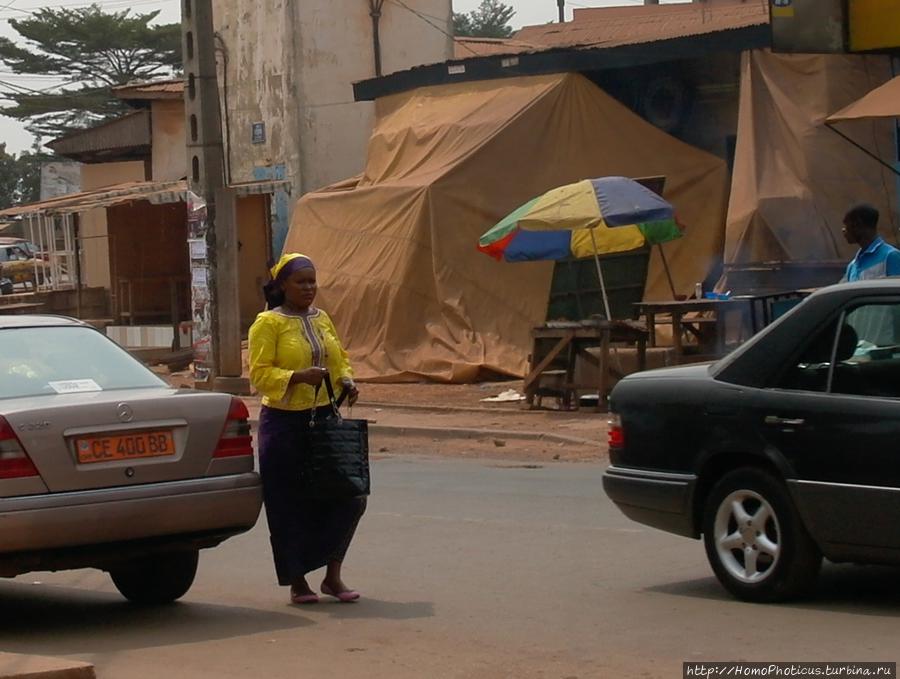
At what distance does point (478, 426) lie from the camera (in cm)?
1764

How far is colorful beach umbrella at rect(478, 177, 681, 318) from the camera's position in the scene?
56.3 ft

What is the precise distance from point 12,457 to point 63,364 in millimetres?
978

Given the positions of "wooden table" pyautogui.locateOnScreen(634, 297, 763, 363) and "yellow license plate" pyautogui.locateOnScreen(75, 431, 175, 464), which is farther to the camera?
"wooden table" pyautogui.locateOnScreen(634, 297, 763, 363)

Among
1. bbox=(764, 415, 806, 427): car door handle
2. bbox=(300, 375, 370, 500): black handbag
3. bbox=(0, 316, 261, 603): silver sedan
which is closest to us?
bbox=(0, 316, 261, 603): silver sedan

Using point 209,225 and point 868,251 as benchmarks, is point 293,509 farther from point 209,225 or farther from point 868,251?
point 209,225

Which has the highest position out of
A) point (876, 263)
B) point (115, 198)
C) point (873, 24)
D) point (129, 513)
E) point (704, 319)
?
point (873, 24)

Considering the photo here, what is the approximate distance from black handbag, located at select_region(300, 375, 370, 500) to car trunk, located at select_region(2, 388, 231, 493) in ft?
1.47

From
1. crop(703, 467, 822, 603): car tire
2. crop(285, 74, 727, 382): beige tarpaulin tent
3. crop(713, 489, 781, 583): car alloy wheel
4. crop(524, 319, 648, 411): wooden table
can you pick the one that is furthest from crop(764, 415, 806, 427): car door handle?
crop(285, 74, 727, 382): beige tarpaulin tent

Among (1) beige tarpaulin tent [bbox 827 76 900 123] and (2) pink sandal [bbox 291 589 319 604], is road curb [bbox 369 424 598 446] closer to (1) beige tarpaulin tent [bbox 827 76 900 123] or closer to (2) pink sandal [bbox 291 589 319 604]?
(1) beige tarpaulin tent [bbox 827 76 900 123]

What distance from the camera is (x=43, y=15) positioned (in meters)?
65.4

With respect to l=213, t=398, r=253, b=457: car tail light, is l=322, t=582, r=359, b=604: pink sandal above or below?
below

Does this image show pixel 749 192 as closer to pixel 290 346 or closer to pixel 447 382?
pixel 447 382

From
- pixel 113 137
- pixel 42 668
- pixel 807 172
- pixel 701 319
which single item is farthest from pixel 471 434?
pixel 113 137

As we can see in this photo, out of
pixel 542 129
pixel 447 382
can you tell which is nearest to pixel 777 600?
pixel 447 382
